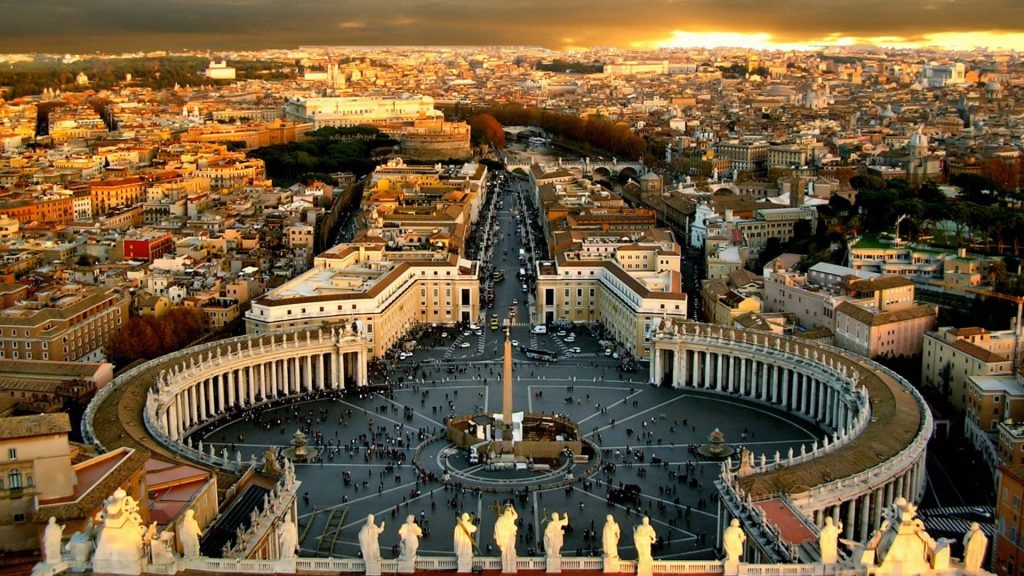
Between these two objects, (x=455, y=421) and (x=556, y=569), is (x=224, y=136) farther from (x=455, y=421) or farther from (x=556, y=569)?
(x=556, y=569)

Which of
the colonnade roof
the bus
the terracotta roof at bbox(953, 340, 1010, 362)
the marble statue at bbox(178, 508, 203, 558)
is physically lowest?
the bus

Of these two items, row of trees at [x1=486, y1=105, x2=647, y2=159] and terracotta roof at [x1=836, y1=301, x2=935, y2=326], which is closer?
terracotta roof at [x1=836, y1=301, x2=935, y2=326]

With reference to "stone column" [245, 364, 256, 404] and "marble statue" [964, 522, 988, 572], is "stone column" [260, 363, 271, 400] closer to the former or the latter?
"stone column" [245, 364, 256, 404]

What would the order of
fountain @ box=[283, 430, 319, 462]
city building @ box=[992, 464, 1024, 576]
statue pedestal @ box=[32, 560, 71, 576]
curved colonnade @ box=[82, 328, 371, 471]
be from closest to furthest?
statue pedestal @ box=[32, 560, 71, 576]
city building @ box=[992, 464, 1024, 576]
fountain @ box=[283, 430, 319, 462]
curved colonnade @ box=[82, 328, 371, 471]

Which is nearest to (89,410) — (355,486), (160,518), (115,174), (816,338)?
(355,486)

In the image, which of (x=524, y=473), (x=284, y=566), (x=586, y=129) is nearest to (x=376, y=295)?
(x=524, y=473)

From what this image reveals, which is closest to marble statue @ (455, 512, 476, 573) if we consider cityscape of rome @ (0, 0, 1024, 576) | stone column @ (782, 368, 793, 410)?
cityscape of rome @ (0, 0, 1024, 576)

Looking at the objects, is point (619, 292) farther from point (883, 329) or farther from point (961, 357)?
point (961, 357)

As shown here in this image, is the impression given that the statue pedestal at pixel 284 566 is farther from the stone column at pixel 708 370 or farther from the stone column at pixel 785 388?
the stone column at pixel 708 370

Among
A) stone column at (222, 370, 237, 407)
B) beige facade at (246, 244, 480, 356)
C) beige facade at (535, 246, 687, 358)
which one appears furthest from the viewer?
beige facade at (535, 246, 687, 358)
